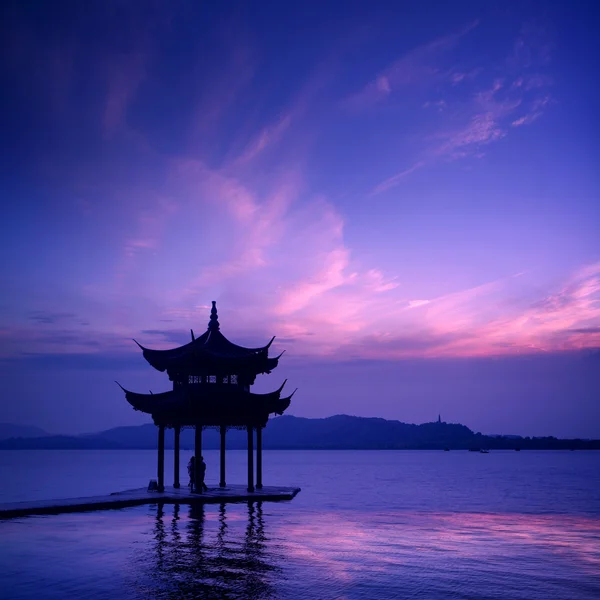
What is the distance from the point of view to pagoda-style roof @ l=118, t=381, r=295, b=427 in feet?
116

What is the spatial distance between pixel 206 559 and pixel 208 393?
15866mm

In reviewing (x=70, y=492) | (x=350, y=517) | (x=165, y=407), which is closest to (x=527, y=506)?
(x=350, y=517)

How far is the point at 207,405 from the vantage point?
35.4 m

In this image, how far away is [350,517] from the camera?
39.1m

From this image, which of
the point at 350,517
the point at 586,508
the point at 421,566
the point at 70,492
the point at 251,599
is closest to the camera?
the point at 251,599

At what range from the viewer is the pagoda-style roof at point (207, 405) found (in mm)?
35438

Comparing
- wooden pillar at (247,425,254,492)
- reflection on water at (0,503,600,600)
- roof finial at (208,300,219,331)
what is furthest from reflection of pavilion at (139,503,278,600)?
roof finial at (208,300,219,331)

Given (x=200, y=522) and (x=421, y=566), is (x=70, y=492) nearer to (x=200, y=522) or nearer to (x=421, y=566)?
(x=200, y=522)

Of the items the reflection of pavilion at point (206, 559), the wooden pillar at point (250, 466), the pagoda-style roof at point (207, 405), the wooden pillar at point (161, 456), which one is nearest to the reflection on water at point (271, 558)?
the reflection of pavilion at point (206, 559)

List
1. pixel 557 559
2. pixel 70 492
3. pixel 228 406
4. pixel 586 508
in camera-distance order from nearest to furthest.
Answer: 1. pixel 557 559
2. pixel 228 406
3. pixel 586 508
4. pixel 70 492

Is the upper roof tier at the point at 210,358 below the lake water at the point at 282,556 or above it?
above

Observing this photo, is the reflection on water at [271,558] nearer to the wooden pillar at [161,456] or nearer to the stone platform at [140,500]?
the stone platform at [140,500]

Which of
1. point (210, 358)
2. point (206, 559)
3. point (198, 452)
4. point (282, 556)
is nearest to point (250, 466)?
point (198, 452)

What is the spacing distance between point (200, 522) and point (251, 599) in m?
12.9
